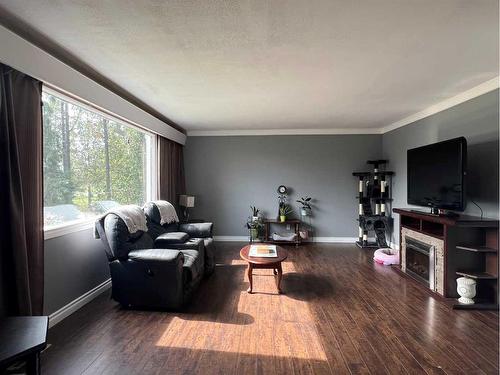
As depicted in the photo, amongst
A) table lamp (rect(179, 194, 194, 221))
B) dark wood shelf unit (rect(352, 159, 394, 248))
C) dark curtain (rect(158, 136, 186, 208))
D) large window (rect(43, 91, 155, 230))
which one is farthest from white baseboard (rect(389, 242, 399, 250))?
large window (rect(43, 91, 155, 230))

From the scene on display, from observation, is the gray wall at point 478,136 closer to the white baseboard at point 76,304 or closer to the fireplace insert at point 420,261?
the fireplace insert at point 420,261

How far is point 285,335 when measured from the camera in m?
2.24

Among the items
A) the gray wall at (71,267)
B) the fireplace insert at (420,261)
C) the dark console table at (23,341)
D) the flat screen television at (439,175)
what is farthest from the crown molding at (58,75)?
the fireplace insert at (420,261)

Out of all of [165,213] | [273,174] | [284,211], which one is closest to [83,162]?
[165,213]

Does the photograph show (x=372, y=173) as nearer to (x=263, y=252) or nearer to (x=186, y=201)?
(x=263, y=252)

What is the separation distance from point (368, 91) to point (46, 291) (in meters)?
3.87

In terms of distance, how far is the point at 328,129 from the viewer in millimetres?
5586

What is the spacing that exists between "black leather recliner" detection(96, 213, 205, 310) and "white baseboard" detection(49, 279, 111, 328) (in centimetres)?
36

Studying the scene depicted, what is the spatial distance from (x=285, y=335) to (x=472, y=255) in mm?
2268

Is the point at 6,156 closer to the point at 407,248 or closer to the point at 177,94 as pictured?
the point at 177,94

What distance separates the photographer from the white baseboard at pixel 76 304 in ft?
7.91

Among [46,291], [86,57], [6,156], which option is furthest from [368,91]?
[46,291]

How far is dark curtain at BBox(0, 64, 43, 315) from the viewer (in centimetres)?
187

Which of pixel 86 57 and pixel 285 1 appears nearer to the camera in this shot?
pixel 285 1
